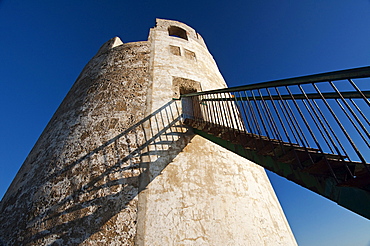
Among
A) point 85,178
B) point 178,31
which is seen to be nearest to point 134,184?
point 85,178

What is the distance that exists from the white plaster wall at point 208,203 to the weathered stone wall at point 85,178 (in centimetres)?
39

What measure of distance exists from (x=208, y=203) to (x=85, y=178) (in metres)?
2.42

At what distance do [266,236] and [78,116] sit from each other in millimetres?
5105

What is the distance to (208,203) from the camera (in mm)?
3752

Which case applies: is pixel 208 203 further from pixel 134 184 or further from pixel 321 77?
pixel 321 77

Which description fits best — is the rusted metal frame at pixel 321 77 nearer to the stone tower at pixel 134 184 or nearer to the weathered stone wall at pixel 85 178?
the stone tower at pixel 134 184

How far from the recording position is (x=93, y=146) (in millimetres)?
4309

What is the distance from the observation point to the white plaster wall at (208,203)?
334 cm

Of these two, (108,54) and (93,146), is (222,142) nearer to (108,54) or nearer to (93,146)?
(93,146)

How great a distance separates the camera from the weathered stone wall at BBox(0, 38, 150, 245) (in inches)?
130

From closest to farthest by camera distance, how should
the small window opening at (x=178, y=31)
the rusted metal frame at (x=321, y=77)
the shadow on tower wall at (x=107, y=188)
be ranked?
the rusted metal frame at (x=321, y=77) → the shadow on tower wall at (x=107, y=188) → the small window opening at (x=178, y=31)

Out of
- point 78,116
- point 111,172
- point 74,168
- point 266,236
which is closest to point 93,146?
point 74,168

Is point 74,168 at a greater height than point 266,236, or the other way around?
point 74,168

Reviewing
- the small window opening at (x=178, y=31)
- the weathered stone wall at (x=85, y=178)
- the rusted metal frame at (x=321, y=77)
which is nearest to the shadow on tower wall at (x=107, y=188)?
the weathered stone wall at (x=85, y=178)
